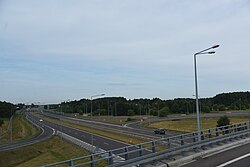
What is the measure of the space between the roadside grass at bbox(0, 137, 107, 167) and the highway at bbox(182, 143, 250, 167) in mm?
24901

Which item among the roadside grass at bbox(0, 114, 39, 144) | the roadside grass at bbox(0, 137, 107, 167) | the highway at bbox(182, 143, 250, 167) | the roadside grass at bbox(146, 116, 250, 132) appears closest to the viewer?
the highway at bbox(182, 143, 250, 167)

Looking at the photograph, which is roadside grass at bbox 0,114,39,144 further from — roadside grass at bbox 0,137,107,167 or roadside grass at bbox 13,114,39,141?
roadside grass at bbox 0,137,107,167

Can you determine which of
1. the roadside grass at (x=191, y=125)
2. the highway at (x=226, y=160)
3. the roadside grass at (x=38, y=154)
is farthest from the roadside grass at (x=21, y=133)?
the highway at (x=226, y=160)

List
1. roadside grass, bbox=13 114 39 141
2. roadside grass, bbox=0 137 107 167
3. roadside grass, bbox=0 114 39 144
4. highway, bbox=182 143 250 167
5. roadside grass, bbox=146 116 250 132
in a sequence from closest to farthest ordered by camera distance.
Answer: highway, bbox=182 143 250 167 < roadside grass, bbox=0 137 107 167 < roadside grass, bbox=146 116 250 132 < roadside grass, bbox=0 114 39 144 < roadside grass, bbox=13 114 39 141

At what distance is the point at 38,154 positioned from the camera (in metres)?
45.8

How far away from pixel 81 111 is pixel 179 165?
145495 mm

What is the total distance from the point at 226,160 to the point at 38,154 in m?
36.5

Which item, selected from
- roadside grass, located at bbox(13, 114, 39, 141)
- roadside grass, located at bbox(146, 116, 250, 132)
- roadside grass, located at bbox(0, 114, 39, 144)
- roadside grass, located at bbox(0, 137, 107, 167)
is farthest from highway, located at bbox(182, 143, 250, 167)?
roadside grass, located at bbox(13, 114, 39, 141)

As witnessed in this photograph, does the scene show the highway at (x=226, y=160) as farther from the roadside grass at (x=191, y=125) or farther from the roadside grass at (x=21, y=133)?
the roadside grass at (x=21, y=133)

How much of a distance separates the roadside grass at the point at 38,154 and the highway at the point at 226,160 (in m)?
24.9

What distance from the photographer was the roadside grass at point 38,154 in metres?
39.1

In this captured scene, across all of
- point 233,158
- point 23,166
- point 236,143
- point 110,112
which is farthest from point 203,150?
point 110,112

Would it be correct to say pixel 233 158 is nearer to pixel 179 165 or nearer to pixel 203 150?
pixel 203 150

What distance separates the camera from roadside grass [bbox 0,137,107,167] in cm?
3912
